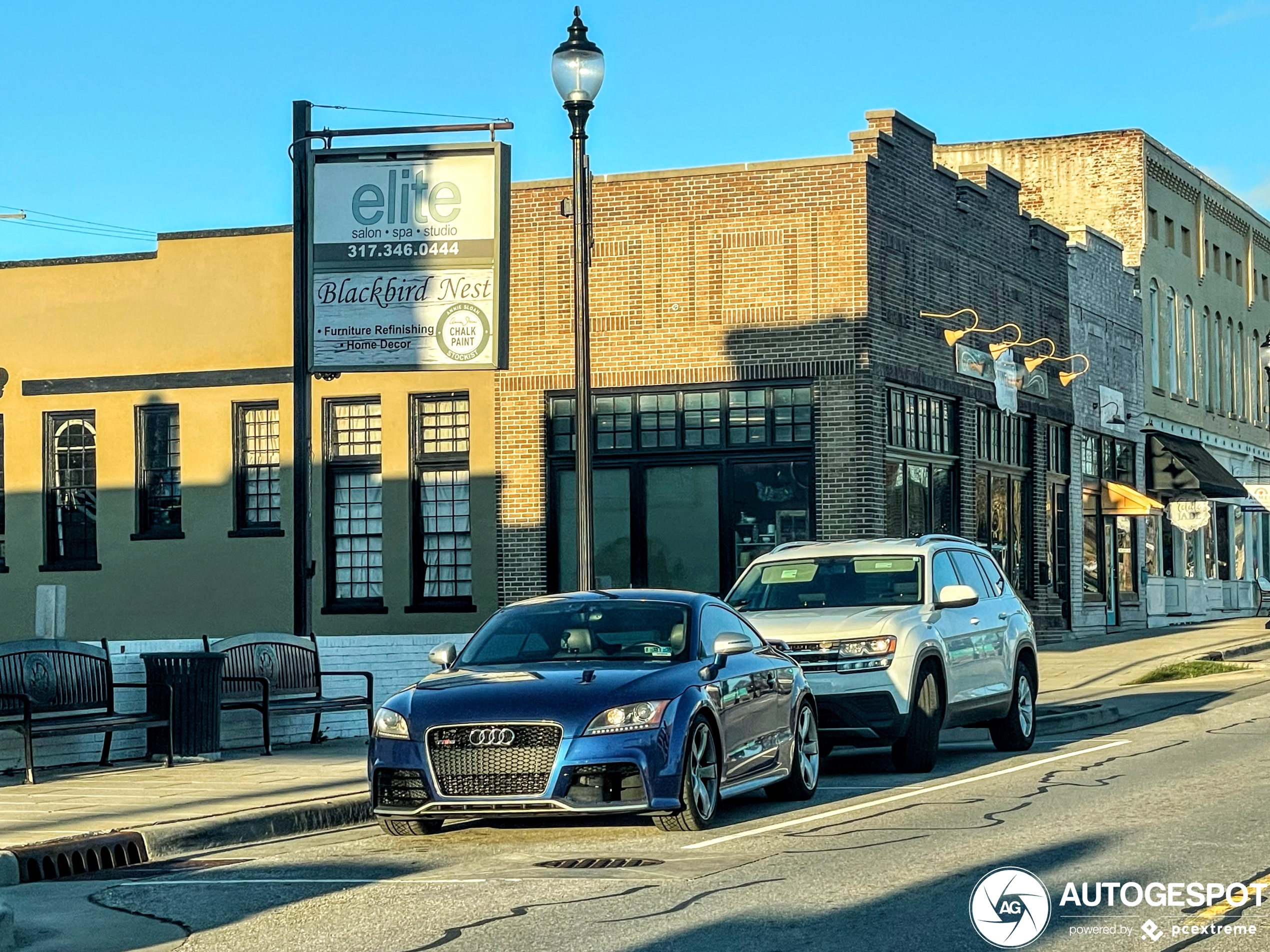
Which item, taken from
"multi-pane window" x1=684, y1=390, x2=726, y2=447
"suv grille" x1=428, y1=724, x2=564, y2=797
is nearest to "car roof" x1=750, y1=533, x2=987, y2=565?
"suv grille" x1=428, y1=724, x2=564, y2=797

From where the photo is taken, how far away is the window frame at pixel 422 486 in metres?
27.8

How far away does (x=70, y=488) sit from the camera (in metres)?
29.7

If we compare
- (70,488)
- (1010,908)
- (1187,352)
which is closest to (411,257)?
(70,488)

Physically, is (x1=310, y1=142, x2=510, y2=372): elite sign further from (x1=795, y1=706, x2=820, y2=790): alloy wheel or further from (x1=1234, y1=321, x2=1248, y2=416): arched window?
(x1=1234, y1=321, x2=1248, y2=416): arched window

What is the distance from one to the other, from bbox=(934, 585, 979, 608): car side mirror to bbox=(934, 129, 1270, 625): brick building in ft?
75.5

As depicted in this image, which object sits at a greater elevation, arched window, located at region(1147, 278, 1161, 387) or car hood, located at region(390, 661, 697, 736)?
arched window, located at region(1147, 278, 1161, 387)

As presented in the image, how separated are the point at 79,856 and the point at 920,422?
19578 millimetres

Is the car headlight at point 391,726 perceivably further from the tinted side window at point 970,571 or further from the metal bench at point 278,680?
the tinted side window at point 970,571

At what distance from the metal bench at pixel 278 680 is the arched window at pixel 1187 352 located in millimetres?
31255

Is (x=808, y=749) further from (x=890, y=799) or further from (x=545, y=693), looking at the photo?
(x=545, y=693)

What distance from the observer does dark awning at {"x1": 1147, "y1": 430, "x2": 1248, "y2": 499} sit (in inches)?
1623

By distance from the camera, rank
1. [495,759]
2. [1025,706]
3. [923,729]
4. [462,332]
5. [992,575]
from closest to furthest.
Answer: [495,759] → [923,729] → [1025,706] → [992,575] → [462,332]

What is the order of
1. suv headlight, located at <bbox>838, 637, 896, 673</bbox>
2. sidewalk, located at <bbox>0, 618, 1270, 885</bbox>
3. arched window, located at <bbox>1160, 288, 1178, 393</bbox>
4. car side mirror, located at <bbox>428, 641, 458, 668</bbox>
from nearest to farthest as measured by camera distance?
1. sidewalk, located at <bbox>0, 618, 1270, 885</bbox>
2. car side mirror, located at <bbox>428, 641, 458, 668</bbox>
3. suv headlight, located at <bbox>838, 637, 896, 673</bbox>
4. arched window, located at <bbox>1160, 288, 1178, 393</bbox>

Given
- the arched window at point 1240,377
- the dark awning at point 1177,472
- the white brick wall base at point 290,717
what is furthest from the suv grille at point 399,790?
the arched window at point 1240,377
